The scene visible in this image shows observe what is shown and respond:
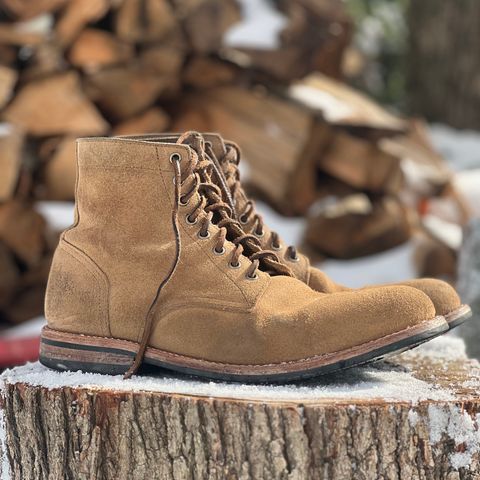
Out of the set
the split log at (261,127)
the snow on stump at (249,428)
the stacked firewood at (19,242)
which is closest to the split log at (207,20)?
the split log at (261,127)

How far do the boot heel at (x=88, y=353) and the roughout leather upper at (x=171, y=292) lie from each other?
0.01m

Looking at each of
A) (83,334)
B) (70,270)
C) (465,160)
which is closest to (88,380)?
(83,334)

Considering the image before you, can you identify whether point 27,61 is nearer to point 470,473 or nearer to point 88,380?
point 88,380

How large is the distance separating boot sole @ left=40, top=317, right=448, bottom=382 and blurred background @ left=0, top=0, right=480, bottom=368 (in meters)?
1.28

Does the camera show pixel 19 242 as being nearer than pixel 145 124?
Yes

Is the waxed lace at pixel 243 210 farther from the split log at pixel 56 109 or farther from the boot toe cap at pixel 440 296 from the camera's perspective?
the split log at pixel 56 109

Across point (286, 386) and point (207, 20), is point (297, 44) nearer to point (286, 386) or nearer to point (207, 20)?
point (207, 20)

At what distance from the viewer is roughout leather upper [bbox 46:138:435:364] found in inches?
54.0

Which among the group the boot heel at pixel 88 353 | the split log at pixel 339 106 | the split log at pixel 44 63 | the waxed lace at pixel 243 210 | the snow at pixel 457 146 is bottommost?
the snow at pixel 457 146

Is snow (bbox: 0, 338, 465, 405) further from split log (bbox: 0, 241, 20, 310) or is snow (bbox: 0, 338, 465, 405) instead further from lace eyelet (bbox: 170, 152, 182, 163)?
split log (bbox: 0, 241, 20, 310)

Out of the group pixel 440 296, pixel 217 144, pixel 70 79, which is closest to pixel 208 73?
pixel 70 79

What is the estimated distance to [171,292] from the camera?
56.3 inches

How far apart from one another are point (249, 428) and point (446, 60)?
14.2 ft

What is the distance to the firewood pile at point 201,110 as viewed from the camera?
3.27 m
